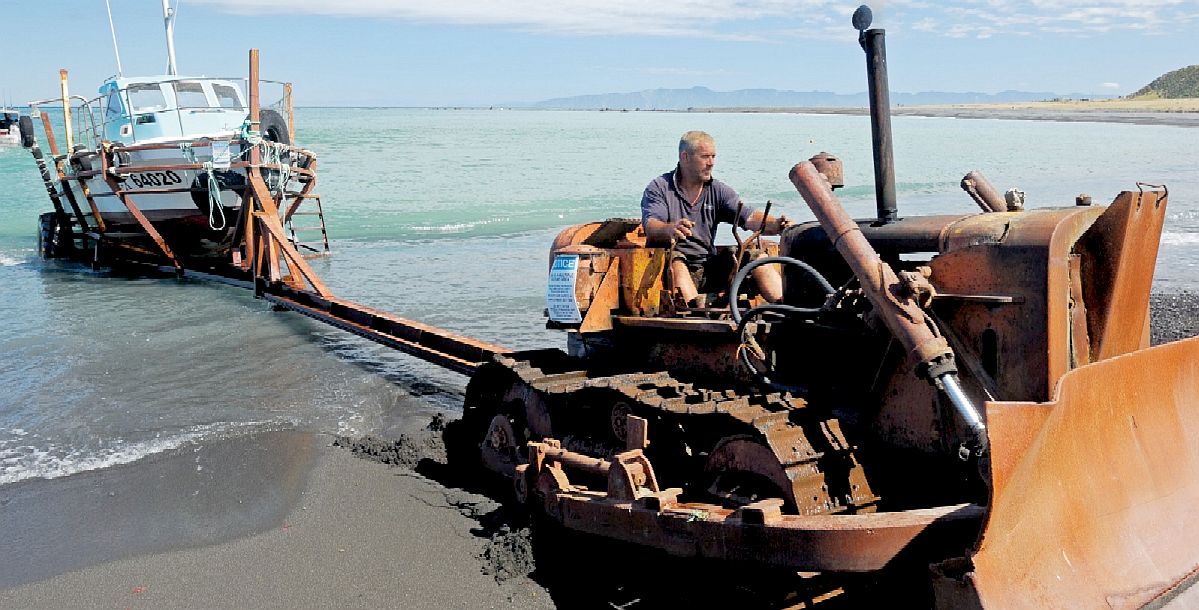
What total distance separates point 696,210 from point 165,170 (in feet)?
48.4

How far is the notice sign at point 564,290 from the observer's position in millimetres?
6258

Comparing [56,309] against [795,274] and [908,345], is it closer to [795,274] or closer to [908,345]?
[795,274]

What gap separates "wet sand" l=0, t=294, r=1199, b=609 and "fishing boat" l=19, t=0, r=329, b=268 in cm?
999

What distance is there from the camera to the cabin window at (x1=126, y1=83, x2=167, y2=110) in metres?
21.0

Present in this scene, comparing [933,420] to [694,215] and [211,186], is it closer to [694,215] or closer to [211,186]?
[694,215]

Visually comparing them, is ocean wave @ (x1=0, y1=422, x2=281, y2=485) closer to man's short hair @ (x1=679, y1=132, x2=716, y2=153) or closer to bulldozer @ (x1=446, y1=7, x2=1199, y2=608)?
bulldozer @ (x1=446, y1=7, x2=1199, y2=608)

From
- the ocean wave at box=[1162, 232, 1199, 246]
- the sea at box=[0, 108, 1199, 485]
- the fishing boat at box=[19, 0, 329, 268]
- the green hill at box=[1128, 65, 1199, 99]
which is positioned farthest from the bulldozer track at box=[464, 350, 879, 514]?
the green hill at box=[1128, 65, 1199, 99]

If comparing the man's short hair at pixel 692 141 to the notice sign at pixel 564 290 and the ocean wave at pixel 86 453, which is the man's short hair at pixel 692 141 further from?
the ocean wave at pixel 86 453

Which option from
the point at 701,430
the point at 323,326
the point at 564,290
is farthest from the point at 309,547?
the point at 323,326

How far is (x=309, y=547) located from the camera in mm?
6000

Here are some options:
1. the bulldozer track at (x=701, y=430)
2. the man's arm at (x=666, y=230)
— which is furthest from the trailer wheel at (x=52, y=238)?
the man's arm at (x=666, y=230)

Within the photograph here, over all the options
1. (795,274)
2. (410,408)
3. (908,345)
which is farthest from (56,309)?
(908,345)

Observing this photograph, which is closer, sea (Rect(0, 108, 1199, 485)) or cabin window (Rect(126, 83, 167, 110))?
sea (Rect(0, 108, 1199, 485))

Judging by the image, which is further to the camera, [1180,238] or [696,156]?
[1180,238]
